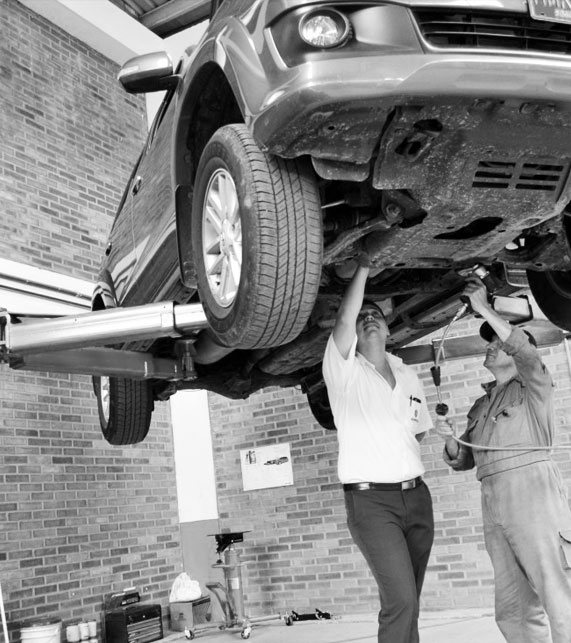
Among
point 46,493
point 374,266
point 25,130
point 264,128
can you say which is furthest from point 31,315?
point 25,130

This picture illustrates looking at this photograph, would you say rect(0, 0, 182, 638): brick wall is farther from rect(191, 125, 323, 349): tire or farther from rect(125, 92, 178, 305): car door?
rect(191, 125, 323, 349): tire

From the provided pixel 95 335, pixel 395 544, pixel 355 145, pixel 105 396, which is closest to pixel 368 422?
pixel 395 544

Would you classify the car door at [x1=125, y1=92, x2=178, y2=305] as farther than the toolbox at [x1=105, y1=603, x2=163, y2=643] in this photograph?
No

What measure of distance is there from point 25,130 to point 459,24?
5.86 meters

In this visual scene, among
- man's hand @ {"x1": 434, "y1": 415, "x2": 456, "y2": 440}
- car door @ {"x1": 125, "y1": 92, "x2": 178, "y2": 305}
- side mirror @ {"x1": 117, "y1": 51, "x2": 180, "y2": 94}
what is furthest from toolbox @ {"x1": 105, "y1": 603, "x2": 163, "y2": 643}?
side mirror @ {"x1": 117, "y1": 51, "x2": 180, "y2": 94}

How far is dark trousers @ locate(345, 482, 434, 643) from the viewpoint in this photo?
9.39 ft

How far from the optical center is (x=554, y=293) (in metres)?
3.52

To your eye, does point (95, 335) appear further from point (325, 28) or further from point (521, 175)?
point (521, 175)

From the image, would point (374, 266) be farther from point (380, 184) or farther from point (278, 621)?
point (278, 621)

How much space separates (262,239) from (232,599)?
4813 mm

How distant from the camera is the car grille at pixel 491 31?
6.46 feet

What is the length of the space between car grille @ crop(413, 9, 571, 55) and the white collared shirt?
1.41 m

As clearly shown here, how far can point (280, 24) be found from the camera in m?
2.05

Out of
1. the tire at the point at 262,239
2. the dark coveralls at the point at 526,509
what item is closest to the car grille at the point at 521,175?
the tire at the point at 262,239
